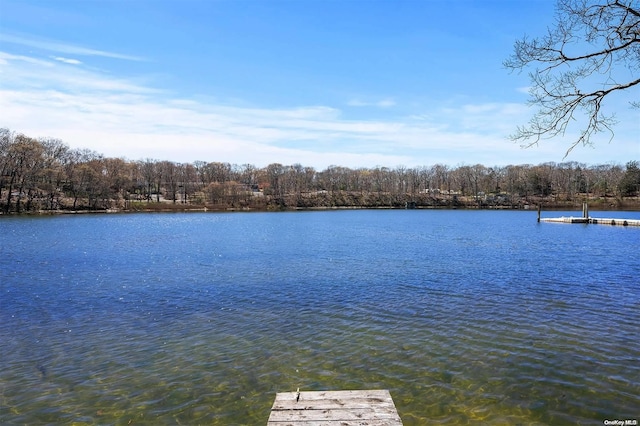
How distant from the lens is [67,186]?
100500 mm

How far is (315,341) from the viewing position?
11.1 metres

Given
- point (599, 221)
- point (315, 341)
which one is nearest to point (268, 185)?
point (599, 221)

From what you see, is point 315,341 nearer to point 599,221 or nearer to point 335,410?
point 335,410

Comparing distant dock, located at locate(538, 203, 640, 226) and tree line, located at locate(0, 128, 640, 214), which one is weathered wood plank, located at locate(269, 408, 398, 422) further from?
tree line, located at locate(0, 128, 640, 214)

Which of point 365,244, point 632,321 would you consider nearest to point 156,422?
point 632,321

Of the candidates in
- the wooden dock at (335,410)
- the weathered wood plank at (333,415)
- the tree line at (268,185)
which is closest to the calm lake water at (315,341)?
the wooden dock at (335,410)

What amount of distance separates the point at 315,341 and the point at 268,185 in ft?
490

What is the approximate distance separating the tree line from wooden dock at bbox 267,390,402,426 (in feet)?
324

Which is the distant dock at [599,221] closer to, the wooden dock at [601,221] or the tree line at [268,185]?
the wooden dock at [601,221]

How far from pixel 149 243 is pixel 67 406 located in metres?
30.1

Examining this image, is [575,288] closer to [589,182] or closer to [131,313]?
[131,313]

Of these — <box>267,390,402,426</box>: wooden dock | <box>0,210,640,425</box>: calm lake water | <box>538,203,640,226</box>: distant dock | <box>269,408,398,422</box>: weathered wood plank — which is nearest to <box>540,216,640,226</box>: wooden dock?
<box>538,203,640,226</box>: distant dock

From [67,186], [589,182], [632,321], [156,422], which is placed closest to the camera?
[156,422]

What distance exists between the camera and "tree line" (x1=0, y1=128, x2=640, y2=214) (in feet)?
294
